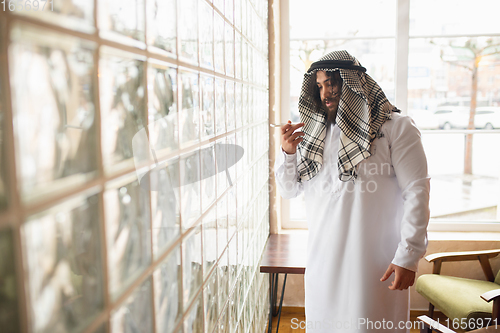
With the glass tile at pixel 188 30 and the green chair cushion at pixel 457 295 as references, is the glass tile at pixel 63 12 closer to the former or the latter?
the glass tile at pixel 188 30

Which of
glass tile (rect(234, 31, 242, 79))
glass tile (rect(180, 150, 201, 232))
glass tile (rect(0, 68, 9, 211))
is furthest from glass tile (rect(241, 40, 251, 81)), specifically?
glass tile (rect(0, 68, 9, 211))

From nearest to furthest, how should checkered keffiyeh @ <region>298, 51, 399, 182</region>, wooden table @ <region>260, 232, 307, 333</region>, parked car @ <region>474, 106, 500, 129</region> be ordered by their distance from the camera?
checkered keffiyeh @ <region>298, 51, 399, 182</region>
wooden table @ <region>260, 232, 307, 333</region>
parked car @ <region>474, 106, 500, 129</region>

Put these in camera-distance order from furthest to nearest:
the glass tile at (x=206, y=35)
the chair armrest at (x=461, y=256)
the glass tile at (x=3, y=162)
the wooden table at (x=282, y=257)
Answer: the chair armrest at (x=461, y=256)
the wooden table at (x=282, y=257)
the glass tile at (x=206, y=35)
the glass tile at (x=3, y=162)

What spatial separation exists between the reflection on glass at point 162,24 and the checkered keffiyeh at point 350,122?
980 mm

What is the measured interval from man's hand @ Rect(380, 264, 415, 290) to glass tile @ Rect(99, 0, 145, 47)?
1.29 metres

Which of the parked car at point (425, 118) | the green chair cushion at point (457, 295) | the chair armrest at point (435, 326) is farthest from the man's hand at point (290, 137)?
the parked car at point (425, 118)

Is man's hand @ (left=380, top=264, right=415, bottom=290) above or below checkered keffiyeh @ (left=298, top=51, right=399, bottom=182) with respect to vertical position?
below

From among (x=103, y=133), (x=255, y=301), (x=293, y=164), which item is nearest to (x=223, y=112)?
(x=293, y=164)

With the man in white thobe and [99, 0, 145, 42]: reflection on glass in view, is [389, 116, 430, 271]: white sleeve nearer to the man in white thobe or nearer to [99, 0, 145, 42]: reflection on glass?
the man in white thobe

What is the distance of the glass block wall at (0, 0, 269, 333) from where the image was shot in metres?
0.35

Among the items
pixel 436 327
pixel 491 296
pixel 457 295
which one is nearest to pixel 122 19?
pixel 436 327

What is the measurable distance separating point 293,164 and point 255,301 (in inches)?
29.5

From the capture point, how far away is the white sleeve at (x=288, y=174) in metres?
1.73

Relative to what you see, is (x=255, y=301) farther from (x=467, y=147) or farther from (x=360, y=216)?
(x=467, y=147)
